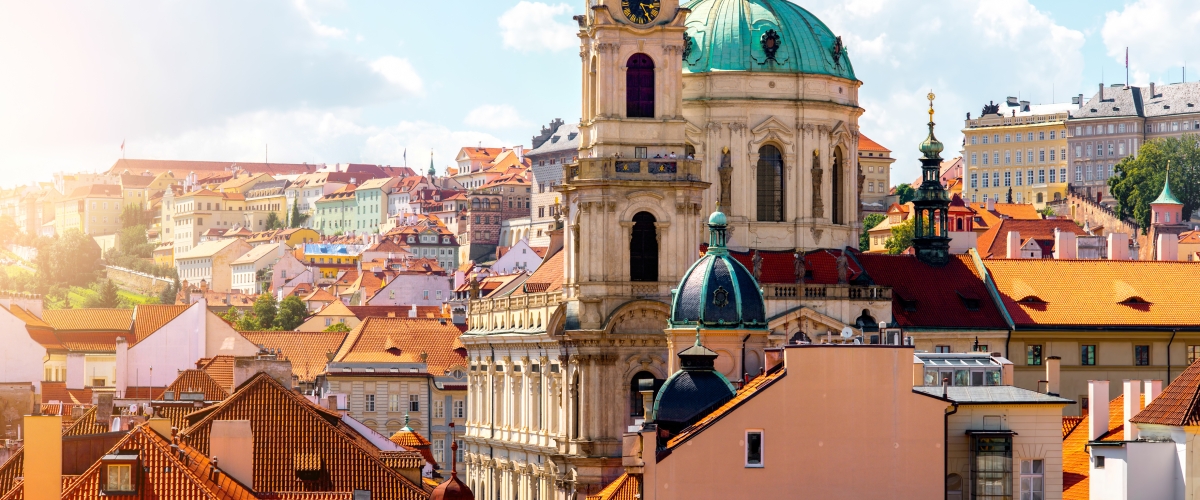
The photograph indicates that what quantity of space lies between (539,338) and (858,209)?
14.9 meters

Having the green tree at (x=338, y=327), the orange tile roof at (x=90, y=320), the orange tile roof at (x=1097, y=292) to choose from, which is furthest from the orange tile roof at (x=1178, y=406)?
the green tree at (x=338, y=327)

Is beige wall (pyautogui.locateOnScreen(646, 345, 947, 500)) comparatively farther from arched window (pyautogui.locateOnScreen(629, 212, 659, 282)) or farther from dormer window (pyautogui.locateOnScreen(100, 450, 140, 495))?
arched window (pyautogui.locateOnScreen(629, 212, 659, 282))

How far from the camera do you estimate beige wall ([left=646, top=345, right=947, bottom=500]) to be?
167 ft

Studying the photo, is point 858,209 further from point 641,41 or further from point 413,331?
point 413,331

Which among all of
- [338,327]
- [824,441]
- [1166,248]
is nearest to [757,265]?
[824,441]

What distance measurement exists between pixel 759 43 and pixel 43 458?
53893 millimetres

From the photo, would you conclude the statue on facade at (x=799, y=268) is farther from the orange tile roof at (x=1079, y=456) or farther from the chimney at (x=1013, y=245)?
the chimney at (x=1013, y=245)

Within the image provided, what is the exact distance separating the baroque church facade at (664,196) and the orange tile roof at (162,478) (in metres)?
36.0

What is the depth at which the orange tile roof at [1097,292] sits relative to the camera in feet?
314

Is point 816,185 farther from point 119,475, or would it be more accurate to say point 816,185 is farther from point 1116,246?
point 119,475

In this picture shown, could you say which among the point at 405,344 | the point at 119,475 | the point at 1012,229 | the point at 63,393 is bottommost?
the point at 63,393

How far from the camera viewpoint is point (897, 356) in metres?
51.4

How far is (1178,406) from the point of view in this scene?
175 feet

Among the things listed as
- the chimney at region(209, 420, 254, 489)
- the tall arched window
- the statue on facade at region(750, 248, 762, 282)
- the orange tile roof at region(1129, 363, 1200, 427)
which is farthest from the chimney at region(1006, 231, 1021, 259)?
the chimney at region(209, 420, 254, 489)
